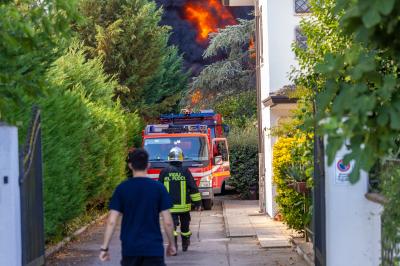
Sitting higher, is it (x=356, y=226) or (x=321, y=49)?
(x=321, y=49)

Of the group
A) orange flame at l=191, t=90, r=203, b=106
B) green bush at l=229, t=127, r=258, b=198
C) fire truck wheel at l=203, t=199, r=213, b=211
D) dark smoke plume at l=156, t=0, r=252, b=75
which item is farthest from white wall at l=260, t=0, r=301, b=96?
dark smoke plume at l=156, t=0, r=252, b=75

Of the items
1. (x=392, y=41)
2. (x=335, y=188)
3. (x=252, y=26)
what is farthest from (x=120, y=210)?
(x=252, y=26)

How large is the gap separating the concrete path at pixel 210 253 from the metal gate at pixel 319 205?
3168 millimetres

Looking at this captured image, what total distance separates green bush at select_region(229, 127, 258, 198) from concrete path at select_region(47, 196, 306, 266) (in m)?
13.1

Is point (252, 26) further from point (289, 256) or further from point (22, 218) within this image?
point (22, 218)

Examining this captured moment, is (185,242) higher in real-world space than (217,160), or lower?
lower

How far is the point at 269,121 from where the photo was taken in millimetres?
24703

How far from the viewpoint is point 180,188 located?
16.8 meters

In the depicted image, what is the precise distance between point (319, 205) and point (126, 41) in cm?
3024

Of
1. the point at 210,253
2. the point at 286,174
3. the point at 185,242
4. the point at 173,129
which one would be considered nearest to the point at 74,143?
the point at 185,242

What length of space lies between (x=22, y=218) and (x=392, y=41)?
17.3 feet

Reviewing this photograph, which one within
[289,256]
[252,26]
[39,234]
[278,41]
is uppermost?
[252,26]

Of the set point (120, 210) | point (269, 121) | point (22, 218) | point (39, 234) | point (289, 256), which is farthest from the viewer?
point (269, 121)

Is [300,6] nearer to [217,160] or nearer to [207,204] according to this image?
[217,160]
